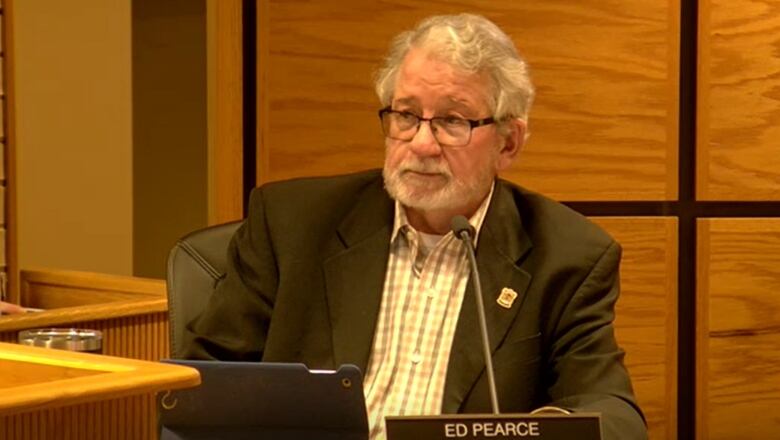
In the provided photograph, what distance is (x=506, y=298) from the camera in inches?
81.9

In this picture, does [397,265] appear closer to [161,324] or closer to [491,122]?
[491,122]

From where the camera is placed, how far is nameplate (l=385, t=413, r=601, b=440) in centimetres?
145

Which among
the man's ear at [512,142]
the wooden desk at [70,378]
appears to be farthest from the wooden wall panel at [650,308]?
the wooden desk at [70,378]

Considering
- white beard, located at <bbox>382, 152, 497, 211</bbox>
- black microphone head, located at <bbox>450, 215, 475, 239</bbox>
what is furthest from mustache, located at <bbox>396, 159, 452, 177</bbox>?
black microphone head, located at <bbox>450, 215, 475, 239</bbox>

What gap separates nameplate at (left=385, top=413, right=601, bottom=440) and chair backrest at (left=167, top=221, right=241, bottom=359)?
735mm

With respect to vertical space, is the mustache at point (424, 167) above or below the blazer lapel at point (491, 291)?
above

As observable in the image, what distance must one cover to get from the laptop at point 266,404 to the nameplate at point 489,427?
153 mm

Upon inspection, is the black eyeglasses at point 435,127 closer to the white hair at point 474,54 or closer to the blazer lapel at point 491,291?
the white hair at point 474,54

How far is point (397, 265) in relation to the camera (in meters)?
2.17

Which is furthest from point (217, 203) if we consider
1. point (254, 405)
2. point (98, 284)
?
point (254, 405)

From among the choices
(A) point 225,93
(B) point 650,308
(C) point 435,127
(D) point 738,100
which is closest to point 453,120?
(C) point 435,127

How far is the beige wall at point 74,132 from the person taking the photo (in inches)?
175

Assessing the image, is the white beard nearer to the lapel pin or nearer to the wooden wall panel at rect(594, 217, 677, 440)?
the lapel pin

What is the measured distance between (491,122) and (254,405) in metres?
0.73
